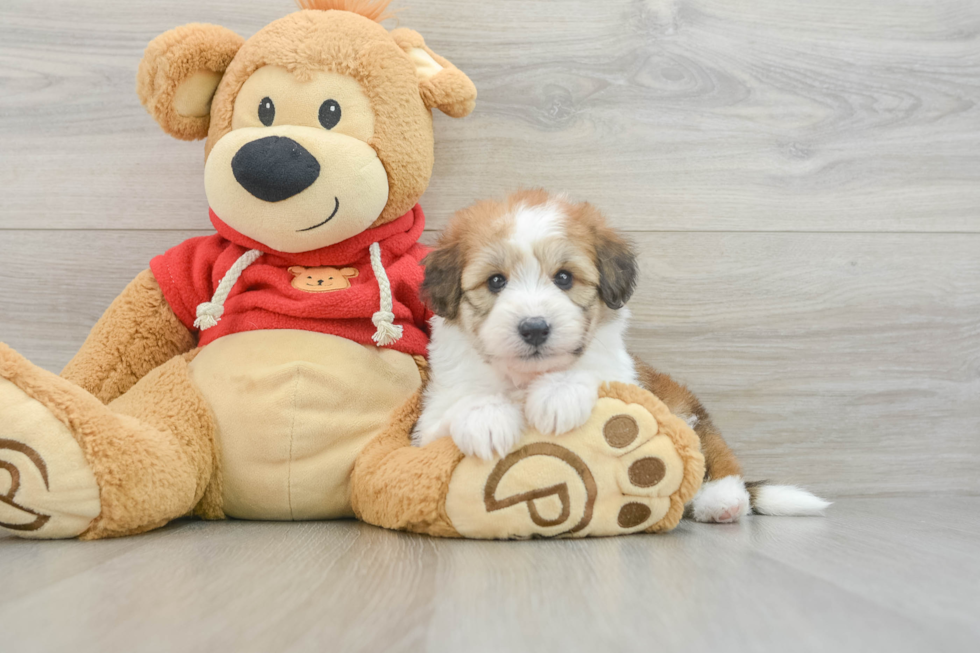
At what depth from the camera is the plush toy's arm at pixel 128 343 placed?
5.26 feet

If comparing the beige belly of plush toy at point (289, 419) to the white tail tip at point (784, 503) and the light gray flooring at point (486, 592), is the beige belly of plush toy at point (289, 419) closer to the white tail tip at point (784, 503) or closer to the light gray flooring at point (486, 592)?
the light gray flooring at point (486, 592)

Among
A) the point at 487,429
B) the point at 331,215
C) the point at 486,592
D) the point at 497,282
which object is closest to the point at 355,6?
the point at 331,215

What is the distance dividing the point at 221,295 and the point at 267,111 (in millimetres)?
408

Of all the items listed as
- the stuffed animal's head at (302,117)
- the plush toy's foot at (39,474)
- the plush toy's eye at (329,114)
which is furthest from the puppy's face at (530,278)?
the plush toy's foot at (39,474)

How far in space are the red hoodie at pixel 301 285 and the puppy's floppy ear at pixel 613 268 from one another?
41 cm

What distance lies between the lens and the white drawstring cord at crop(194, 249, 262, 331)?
1540mm

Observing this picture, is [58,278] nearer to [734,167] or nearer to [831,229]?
[734,167]

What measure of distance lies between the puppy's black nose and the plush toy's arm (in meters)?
0.88

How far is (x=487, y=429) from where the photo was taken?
1.29 metres

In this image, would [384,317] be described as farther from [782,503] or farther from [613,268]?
[782,503]

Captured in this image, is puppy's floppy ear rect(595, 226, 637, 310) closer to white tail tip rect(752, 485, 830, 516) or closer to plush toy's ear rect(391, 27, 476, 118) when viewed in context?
plush toy's ear rect(391, 27, 476, 118)

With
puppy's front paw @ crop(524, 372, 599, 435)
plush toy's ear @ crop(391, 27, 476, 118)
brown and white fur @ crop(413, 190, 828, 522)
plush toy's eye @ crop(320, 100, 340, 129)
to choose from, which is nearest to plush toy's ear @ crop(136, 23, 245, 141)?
plush toy's eye @ crop(320, 100, 340, 129)

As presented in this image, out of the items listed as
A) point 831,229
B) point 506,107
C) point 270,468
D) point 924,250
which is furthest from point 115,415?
point 924,250

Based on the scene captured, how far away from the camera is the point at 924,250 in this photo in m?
2.08
